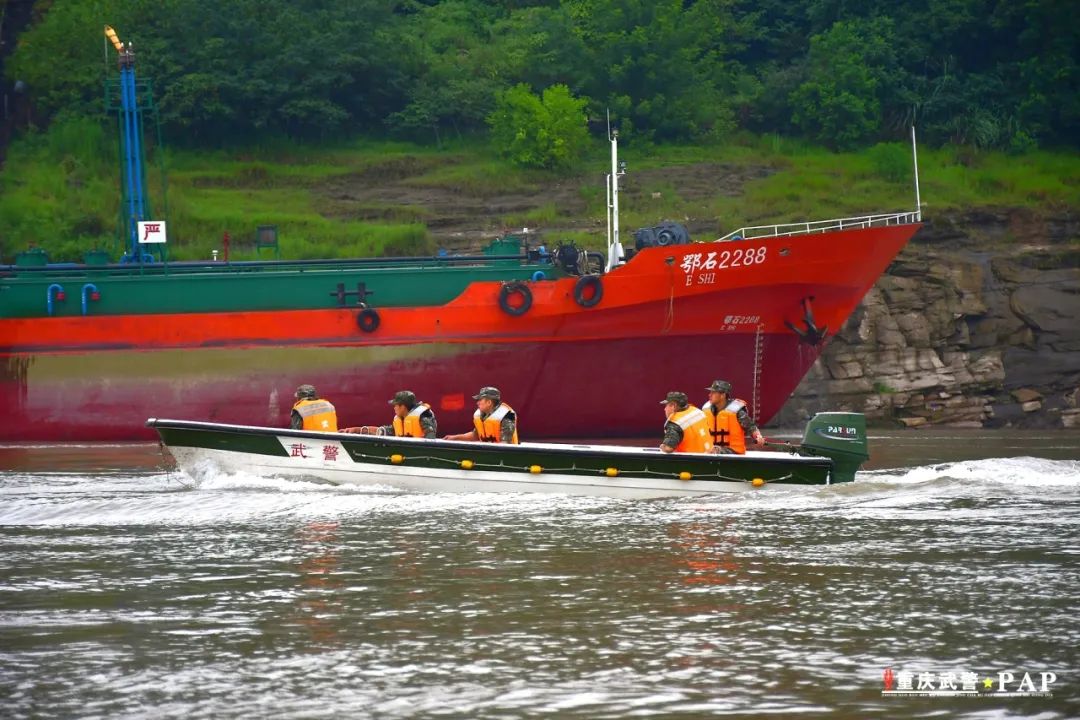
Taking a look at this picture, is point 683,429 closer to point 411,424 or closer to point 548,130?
point 411,424

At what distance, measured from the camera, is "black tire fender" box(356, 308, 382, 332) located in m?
26.8

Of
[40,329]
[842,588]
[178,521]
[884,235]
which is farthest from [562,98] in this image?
[842,588]

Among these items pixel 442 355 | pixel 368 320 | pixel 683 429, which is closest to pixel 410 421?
pixel 683 429

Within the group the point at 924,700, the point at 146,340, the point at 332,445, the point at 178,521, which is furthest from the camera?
the point at 146,340

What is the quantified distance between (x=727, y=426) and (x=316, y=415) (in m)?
5.00

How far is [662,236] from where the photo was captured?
27.2 m

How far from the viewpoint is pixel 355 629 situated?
33.7 ft

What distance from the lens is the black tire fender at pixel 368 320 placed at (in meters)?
26.8

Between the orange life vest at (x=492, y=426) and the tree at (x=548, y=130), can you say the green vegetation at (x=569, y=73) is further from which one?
the orange life vest at (x=492, y=426)

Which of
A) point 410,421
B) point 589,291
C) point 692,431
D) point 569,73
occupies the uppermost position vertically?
point 569,73

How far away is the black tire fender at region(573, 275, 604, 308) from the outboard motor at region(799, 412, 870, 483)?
9.13m

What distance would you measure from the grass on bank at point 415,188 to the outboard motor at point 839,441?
687 inches

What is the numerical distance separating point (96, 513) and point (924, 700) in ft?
33.2

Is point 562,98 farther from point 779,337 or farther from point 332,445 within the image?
point 332,445
